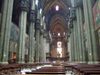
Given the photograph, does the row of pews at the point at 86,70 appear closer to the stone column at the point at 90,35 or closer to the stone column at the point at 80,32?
the stone column at the point at 90,35

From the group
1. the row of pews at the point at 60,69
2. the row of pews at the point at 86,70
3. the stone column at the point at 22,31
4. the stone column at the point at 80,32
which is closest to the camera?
the row of pews at the point at 86,70

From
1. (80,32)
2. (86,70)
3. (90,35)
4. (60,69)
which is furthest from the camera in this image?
(80,32)

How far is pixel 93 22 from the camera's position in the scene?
45.0 feet

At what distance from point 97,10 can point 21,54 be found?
13393mm

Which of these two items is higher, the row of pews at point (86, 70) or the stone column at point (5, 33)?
the stone column at point (5, 33)

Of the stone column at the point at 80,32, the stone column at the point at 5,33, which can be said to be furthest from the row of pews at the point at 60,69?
the stone column at the point at 80,32

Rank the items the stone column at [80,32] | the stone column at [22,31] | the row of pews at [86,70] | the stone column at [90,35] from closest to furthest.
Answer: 1. the row of pews at [86,70]
2. the stone column at [90,35]
3. the stone column at [80,32]
4. the stone column at [22,31]

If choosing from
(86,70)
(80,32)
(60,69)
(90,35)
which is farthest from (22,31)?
(86,70)

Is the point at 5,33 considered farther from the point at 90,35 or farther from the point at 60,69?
the point at 60,69

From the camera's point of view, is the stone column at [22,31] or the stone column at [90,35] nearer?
the stone column at [90,35]

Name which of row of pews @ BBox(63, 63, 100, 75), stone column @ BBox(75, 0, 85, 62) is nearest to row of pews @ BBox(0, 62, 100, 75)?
row of pews @ BBox(63, 63, 100, 75)

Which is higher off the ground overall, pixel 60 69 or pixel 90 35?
pixel 90 35

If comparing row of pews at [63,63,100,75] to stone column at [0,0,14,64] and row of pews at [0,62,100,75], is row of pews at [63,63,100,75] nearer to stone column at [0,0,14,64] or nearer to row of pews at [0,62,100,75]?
row of pews at [0,62,100,75]

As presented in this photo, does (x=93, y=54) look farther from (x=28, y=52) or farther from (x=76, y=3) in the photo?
(x=28, y=52)
